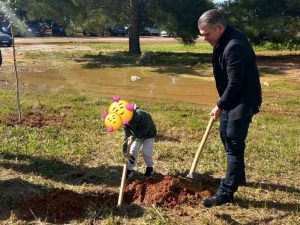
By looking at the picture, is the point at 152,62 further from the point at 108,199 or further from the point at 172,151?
the point at 108,199

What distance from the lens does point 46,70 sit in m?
18.4

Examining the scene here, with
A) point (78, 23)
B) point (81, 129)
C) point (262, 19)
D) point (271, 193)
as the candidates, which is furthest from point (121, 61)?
point (271, 193)

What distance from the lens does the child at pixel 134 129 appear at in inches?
175

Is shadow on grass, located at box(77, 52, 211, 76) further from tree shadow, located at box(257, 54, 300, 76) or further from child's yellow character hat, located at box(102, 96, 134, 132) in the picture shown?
child's yellow character hat, located at box(102, 96, 134, 132)

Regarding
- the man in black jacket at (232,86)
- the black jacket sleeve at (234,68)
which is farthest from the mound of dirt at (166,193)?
the black jacket sleeve at (234,68)

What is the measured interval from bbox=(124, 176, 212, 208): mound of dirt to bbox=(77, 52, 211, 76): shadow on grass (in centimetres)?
1308

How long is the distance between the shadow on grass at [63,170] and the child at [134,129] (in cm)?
38

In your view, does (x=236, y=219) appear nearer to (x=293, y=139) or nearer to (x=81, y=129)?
(x=293, y=139)

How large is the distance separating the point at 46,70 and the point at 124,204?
14358 mm

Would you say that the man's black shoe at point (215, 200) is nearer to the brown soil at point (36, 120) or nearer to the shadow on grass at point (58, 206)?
the shadow on grass at point (58, 206)

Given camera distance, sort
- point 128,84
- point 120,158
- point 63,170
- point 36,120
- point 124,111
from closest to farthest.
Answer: point 124,111 → point 63,170 → point 120,158 → point 36,120 → point 128,84

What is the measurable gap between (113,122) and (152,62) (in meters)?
16.5

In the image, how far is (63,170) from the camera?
19.4ft

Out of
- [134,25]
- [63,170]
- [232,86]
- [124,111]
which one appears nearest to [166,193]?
[124,111]
